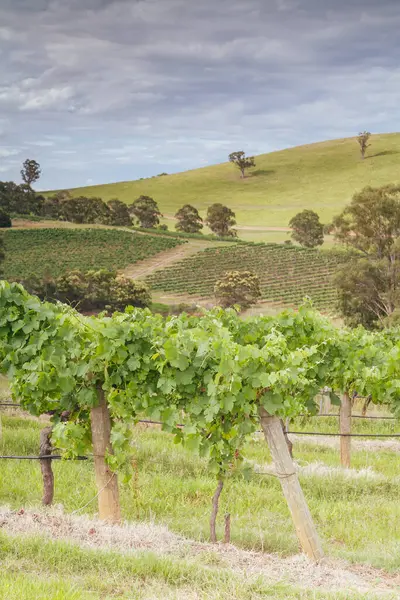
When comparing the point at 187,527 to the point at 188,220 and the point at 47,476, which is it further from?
the point at 188,220

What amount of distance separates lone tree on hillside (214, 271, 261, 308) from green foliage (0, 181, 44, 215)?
47.6 metres

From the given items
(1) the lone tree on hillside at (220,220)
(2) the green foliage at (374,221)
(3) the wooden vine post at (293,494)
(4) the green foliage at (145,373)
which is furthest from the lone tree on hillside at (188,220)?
(3) the wooden vine post at (293,494)

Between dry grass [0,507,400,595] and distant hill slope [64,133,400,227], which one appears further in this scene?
distant hill slope [64,133,400,227]

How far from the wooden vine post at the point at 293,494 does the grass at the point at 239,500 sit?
405 millimetres

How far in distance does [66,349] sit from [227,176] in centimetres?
15122

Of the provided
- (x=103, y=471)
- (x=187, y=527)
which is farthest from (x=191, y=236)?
(x=187, y=527)

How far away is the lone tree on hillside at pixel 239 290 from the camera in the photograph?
225 ft

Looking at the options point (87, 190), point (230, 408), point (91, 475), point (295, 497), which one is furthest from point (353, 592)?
point (87, 190)

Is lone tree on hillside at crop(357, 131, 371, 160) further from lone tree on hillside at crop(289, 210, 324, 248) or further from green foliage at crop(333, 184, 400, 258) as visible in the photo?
green foliage at crop(333, 184, 400, 258)

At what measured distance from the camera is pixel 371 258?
53.7 metres

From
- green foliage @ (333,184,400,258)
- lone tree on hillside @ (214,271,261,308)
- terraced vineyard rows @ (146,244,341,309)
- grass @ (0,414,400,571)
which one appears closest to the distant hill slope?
terraced vineyard rows @ (146,244,341,309)

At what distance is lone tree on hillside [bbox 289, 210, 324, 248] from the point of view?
9506 centimetres

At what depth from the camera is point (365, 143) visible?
509ft

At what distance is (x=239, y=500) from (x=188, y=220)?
98.9 meters
